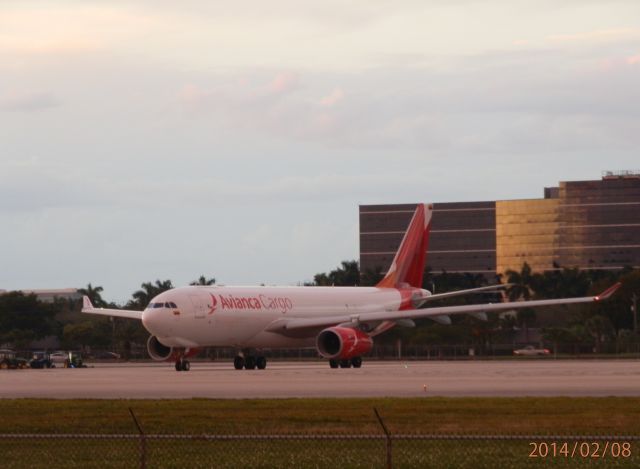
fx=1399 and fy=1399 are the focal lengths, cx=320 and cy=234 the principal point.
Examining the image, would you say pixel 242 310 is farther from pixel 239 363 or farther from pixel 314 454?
pixel 314 454

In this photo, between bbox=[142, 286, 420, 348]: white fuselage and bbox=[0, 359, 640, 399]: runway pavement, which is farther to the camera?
bbox=[142, 286, 420, 348]: white fuselage

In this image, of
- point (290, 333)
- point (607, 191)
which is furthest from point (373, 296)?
point (607, 191)

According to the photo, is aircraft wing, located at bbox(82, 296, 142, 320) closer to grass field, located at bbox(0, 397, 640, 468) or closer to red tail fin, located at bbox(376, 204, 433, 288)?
red tail fin, located at bbox(376, 204, 433, 288)

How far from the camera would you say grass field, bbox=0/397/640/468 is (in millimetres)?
21203

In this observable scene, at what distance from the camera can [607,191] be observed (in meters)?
197

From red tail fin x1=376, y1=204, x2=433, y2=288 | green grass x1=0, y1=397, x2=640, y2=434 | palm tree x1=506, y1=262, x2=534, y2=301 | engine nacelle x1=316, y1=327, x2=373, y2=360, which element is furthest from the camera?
palm tree x1=506, y1=262, x2=534, y2=301

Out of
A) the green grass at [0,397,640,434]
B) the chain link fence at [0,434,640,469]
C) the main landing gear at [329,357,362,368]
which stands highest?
the main landing gear at [329,357,362,368]

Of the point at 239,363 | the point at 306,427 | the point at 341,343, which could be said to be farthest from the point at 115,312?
the point at 306,427

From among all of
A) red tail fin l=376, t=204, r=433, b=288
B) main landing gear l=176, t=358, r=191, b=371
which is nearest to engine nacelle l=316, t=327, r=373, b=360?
main landing gear l=176, t=358, r=191, b=371

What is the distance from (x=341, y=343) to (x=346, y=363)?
88.3 inches

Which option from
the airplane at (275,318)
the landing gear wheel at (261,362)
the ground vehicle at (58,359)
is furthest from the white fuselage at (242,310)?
the ground vehicle at (58,359)

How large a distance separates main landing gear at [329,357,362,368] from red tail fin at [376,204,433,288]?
11.5 m
